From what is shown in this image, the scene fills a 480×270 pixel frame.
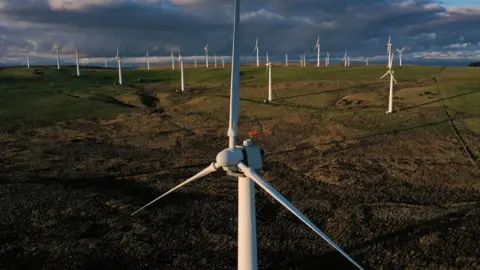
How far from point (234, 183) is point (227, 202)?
5500 mm

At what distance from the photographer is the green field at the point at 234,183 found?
3192 centimetres

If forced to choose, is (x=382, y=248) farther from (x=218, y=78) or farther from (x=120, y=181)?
(x=218, y=78)

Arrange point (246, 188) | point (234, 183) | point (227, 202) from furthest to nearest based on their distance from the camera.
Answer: point (234, 183) < point (227, 202) < point (246, 188)

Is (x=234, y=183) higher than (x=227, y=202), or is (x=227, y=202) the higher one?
(x=234, y=183)

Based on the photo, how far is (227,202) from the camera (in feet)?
134

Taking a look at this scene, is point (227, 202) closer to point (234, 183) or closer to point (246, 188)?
point (234, 183)

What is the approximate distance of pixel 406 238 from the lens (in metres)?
33.4

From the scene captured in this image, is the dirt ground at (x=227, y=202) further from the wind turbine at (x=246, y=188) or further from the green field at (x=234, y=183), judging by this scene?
the wind turbine at (x=246, y=188)

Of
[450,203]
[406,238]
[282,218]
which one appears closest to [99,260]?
[282,218]

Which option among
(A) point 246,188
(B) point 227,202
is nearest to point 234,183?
(B) point 227,202

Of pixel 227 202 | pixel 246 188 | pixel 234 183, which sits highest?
pixel 246 188

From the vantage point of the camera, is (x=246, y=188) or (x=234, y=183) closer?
(x=246, y=188)

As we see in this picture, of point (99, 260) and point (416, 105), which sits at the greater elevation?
point (416, 105)

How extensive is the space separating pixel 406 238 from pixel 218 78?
385 feet
